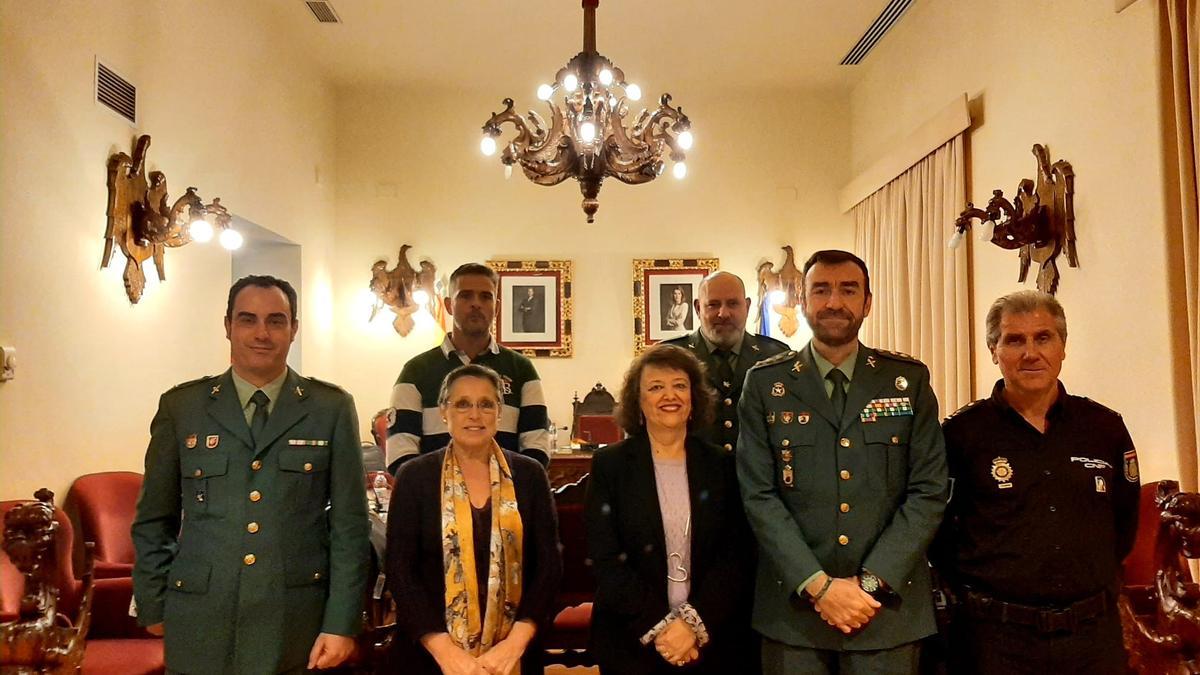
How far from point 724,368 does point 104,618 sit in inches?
99.2

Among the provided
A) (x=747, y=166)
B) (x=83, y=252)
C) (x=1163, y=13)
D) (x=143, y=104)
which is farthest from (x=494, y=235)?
(x=1163, y=13)

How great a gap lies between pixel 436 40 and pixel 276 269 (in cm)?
224

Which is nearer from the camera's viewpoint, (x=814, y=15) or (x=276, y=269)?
(x=814, y=15)

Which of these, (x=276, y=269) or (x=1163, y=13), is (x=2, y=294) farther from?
(x=1163, y=13)

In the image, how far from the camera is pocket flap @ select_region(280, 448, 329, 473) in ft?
6.88

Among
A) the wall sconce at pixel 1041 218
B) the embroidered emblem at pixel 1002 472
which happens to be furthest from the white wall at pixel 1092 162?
the embroidered emblem at pixel 1002 472

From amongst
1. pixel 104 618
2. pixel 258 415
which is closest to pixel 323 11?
pixel 104 618

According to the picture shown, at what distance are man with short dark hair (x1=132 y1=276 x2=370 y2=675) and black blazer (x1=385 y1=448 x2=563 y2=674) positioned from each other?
14cm

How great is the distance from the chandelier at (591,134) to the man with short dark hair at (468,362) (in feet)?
6.19

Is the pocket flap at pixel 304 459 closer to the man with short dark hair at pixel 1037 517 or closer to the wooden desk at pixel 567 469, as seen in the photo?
the man with short dark hair at pixel 1037 517

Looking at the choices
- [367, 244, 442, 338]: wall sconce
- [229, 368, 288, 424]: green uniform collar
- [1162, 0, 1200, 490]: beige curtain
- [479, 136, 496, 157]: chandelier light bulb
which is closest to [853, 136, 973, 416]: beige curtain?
[1162, 0, 1200, 490]: beige curtain

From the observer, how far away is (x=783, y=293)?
764cm

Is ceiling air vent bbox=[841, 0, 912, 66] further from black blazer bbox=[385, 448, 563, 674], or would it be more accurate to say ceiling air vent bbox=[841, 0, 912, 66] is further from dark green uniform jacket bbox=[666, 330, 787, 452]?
black blazer bbox=[385, 448, 563, 674]

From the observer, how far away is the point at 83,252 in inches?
150
